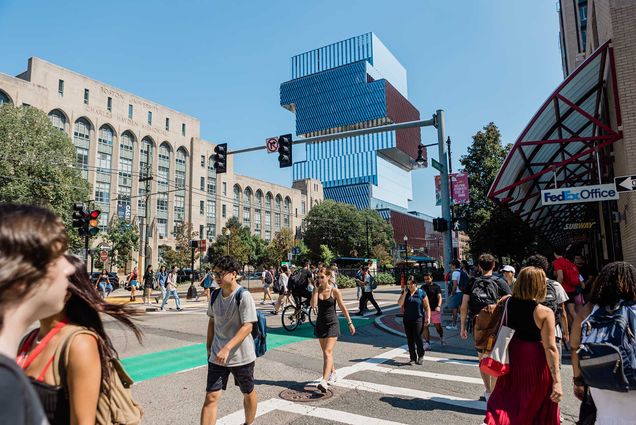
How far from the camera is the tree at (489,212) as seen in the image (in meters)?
23.6

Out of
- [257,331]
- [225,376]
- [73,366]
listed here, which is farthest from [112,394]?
[257,331]

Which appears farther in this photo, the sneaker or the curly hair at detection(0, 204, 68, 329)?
the sneaker

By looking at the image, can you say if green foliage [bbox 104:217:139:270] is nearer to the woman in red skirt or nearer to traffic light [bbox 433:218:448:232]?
traffic light [bbox 433:218:448:232]

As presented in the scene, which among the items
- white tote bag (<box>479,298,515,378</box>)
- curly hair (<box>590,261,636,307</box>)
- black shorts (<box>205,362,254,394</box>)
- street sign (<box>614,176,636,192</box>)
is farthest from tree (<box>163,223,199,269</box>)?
curly hair (<box>590,261,636,307</box>)

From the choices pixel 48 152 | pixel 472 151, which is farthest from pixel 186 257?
pixel 472 151

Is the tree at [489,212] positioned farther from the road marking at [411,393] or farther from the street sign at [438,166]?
the road marking at [411,393]

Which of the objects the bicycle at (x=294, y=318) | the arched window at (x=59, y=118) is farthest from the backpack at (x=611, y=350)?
the arched window at (x=59, y=118)

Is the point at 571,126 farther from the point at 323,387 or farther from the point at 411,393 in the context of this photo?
the point at 323,387

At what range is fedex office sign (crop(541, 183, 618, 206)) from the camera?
10348mm

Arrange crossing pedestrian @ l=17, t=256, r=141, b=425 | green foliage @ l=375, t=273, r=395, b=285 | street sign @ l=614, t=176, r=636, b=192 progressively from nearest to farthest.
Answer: crossing pedestrian @ l=17, t=256, r=141, b=425 < street sign @ l=614, t=176, r=636, b=192 < green foliage @ l=375, t=273, r=395, b=285

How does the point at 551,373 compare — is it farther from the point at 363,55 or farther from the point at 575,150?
the point at 363,55

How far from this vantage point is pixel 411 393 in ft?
20.9

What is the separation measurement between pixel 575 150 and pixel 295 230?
78.0 meters

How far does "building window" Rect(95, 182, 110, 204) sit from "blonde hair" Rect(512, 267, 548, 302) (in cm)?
6135
